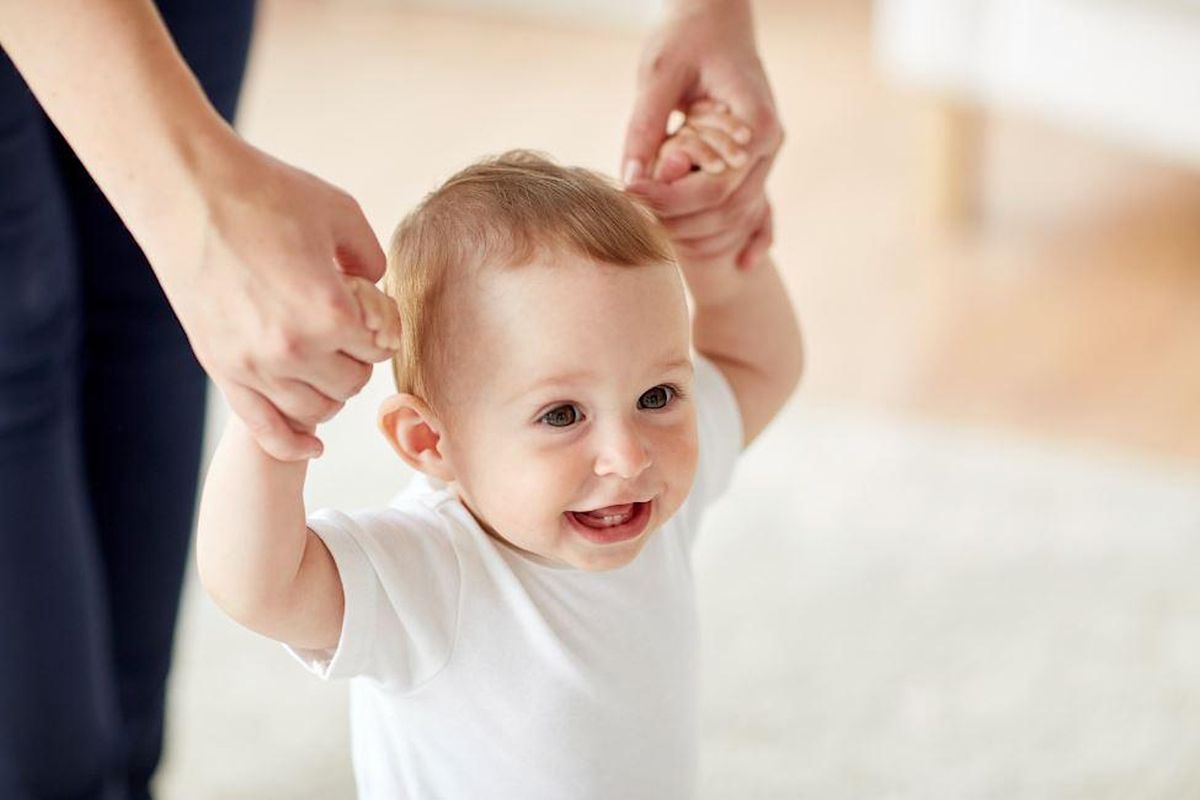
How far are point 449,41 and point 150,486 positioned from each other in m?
2.05

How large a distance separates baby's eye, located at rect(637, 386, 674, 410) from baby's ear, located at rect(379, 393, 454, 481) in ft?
0.38

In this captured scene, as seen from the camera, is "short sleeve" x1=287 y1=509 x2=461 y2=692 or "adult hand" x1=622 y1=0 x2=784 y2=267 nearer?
"short sleeve" x1=287 y1=509 x2=461 y2=692

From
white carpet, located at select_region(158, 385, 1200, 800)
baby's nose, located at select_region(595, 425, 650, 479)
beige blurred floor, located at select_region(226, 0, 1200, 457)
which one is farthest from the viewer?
beige blurred floor, located at select_region(226, 0, 1200, 457)

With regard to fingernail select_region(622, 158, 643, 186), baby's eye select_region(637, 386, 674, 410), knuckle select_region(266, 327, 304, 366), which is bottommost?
baby's eye select_region(637, 386, 674, 410)

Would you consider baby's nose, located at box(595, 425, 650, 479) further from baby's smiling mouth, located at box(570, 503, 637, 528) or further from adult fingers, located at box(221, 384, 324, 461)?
adult fingers, located at box(221, 384, 324, 461)

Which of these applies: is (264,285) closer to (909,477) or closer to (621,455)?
(621,455)

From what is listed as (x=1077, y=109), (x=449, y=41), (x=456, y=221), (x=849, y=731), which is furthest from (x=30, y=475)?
(x=449, y=41)

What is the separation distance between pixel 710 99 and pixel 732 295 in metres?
0.13

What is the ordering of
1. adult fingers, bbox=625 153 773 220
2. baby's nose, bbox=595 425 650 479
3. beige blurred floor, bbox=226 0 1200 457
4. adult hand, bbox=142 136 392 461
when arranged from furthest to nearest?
beige blurred floor, bbox=226 0 1200 457 → adult fingers, bbox=625 153 773 220 → baby's nose, bbox=595 425 650 479 → adult hand, bbox=142 136 392 461

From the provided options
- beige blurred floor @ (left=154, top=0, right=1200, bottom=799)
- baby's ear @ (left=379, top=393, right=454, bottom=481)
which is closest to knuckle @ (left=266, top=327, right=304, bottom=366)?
baby's ear @ (left=379, top=393, right=454, bottom=481)

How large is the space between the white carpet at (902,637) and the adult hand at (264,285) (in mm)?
763

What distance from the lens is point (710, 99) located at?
3.50ft

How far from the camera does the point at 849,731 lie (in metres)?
1.52

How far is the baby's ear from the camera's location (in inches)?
35.9
